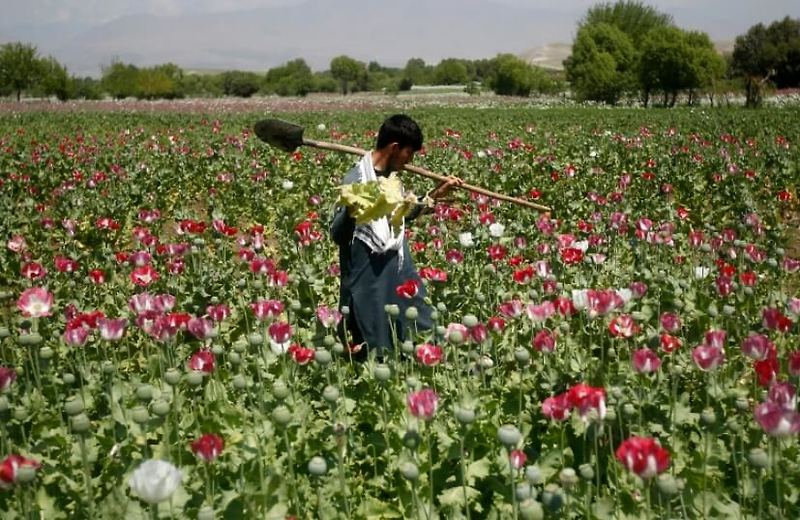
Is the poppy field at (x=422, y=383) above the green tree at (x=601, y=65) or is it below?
below

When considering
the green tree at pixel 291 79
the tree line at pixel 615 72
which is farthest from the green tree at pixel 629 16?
the green tree at pixel 291 79

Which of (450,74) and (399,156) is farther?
(450,74)

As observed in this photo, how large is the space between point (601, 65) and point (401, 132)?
56770 millimetres

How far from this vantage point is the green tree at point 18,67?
220 feet

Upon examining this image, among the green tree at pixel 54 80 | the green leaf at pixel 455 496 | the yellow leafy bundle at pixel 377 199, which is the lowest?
the green leaf at pixel 455 496

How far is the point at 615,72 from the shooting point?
184 ft

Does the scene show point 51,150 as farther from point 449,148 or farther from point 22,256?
point 22,256

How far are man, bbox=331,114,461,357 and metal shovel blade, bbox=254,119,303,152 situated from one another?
769 mm

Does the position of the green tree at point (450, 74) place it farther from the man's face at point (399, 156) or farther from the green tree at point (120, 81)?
the man's face at point (399, 156)

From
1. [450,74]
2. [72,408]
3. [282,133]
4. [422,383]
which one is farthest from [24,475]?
[450,74]

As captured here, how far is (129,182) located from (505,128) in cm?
1100

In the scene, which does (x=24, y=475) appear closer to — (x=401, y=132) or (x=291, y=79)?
(x=401, y=132)

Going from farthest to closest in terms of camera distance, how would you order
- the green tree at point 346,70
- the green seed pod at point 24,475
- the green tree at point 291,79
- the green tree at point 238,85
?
1. the green tree at point 346,70
2. the green tree at point 238,85
3. the green tree at point 291,79
4. the green seed pod at point 24,475

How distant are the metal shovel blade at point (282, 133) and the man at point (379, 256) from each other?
769 millimetres
